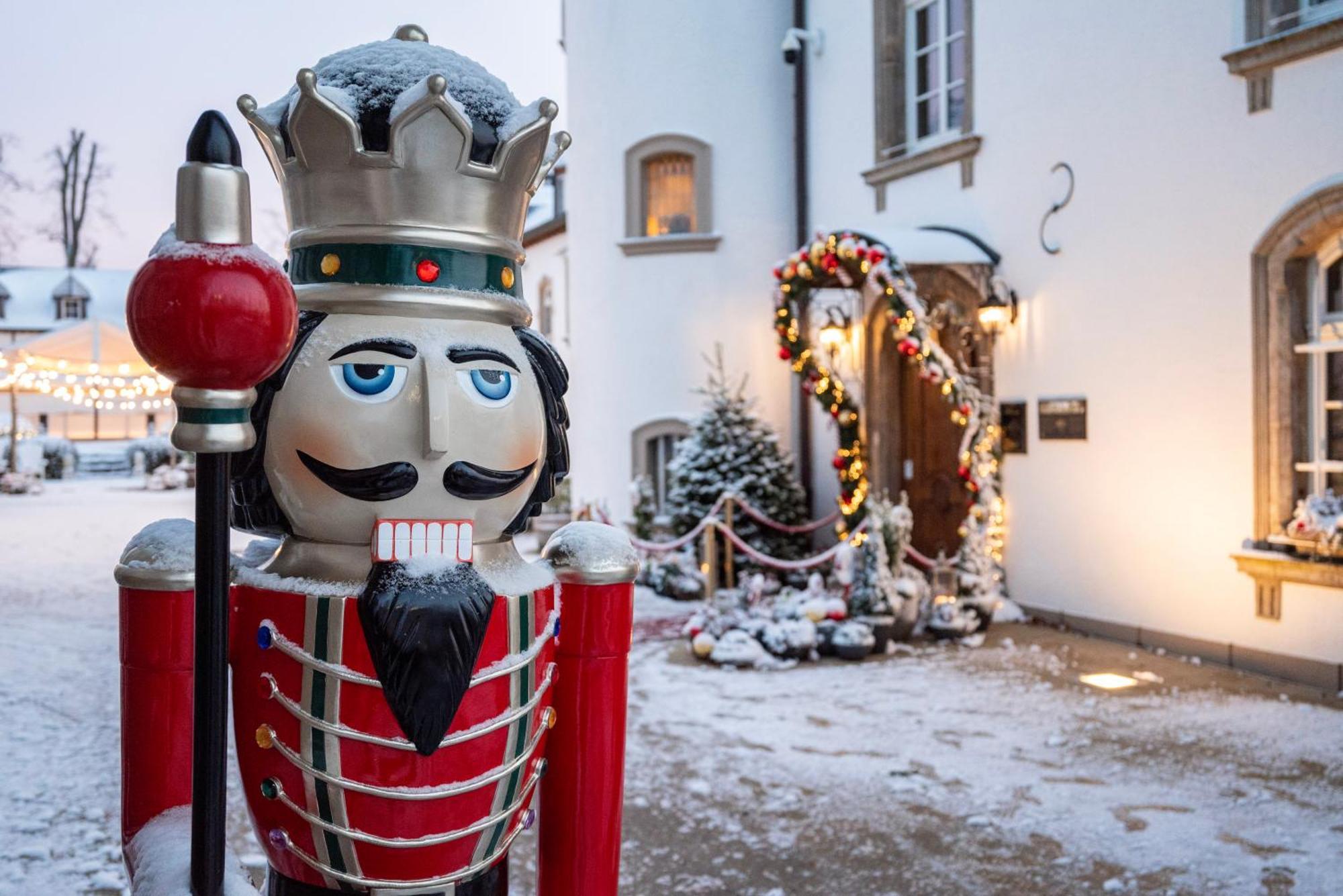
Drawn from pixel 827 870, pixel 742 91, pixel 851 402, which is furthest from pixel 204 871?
pixel 742 91

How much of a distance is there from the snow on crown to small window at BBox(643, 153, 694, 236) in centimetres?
965

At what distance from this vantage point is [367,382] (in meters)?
1.96

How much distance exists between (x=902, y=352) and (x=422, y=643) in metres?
7.46

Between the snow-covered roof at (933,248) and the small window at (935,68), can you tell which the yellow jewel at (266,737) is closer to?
the snow-covered roof at (933,248)

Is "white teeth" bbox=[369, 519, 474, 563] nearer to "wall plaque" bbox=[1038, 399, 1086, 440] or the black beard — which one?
the black beard

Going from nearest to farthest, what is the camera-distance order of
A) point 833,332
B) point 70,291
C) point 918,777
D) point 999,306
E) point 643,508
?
point 918,777 → point 999,306 → point 833,332 → point 643,508 → point 70,291

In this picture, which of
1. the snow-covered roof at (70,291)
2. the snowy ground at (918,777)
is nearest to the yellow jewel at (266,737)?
the snowy ground at (918,777)

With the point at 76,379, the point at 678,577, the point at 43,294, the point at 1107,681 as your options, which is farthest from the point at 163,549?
the point at 43,294

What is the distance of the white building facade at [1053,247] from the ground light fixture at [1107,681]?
889 millimetres

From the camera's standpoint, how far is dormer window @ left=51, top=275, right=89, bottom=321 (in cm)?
3769

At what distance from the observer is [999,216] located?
29.7 ft

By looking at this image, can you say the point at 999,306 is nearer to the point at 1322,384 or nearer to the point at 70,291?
the point at 1322,384

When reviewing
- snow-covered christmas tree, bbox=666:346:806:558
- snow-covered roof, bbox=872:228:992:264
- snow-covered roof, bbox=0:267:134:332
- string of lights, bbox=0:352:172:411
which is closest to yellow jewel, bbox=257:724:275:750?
snow-covered roof, bbox=872:228:992:264

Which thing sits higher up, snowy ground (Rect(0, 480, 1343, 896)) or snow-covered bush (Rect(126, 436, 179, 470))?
snow-covered bush (Rect(126, 436, 179, 470))
